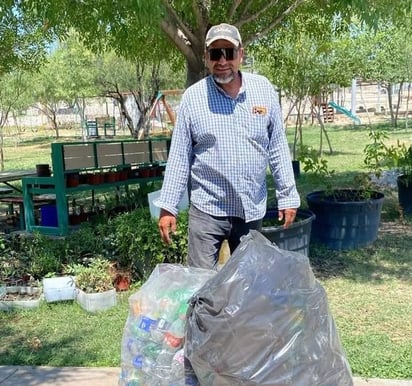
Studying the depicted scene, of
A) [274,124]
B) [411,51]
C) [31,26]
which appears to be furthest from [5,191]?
[411,51]

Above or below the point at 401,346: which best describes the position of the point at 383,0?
above

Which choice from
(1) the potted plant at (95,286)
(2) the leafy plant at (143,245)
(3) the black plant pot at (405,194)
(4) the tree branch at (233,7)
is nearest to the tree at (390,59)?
(3) the black plant pot at (405,194)

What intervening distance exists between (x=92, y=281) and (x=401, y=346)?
97.7 inches

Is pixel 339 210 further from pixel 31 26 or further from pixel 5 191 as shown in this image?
pixel 31 26

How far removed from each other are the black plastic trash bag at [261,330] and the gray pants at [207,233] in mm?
547

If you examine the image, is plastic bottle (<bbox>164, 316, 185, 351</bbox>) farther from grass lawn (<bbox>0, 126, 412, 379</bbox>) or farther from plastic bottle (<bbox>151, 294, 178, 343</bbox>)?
grass lawn (<bbox>0, 126, 412, 379</bbox>)

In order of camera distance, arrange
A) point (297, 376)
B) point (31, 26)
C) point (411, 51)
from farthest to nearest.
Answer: point (411, 51) → point (31, 26) → point (297, 376)

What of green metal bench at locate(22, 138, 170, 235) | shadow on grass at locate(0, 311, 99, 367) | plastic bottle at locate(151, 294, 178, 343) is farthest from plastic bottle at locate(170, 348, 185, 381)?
green metal bench at locate(22, 138, 170, 235)

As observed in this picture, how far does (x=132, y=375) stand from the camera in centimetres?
261

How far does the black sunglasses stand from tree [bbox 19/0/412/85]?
121cm

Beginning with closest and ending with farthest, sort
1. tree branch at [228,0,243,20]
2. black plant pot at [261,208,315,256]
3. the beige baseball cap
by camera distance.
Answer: the beige baseball cap, black plant pot at [261,208,315,256], tree branch at [228,0,243,20]

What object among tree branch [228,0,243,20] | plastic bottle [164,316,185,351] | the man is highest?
tree branch [228,0,243,20]

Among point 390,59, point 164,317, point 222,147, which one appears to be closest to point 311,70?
point 390,59

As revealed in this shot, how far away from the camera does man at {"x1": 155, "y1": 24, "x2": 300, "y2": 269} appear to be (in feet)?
9.61
